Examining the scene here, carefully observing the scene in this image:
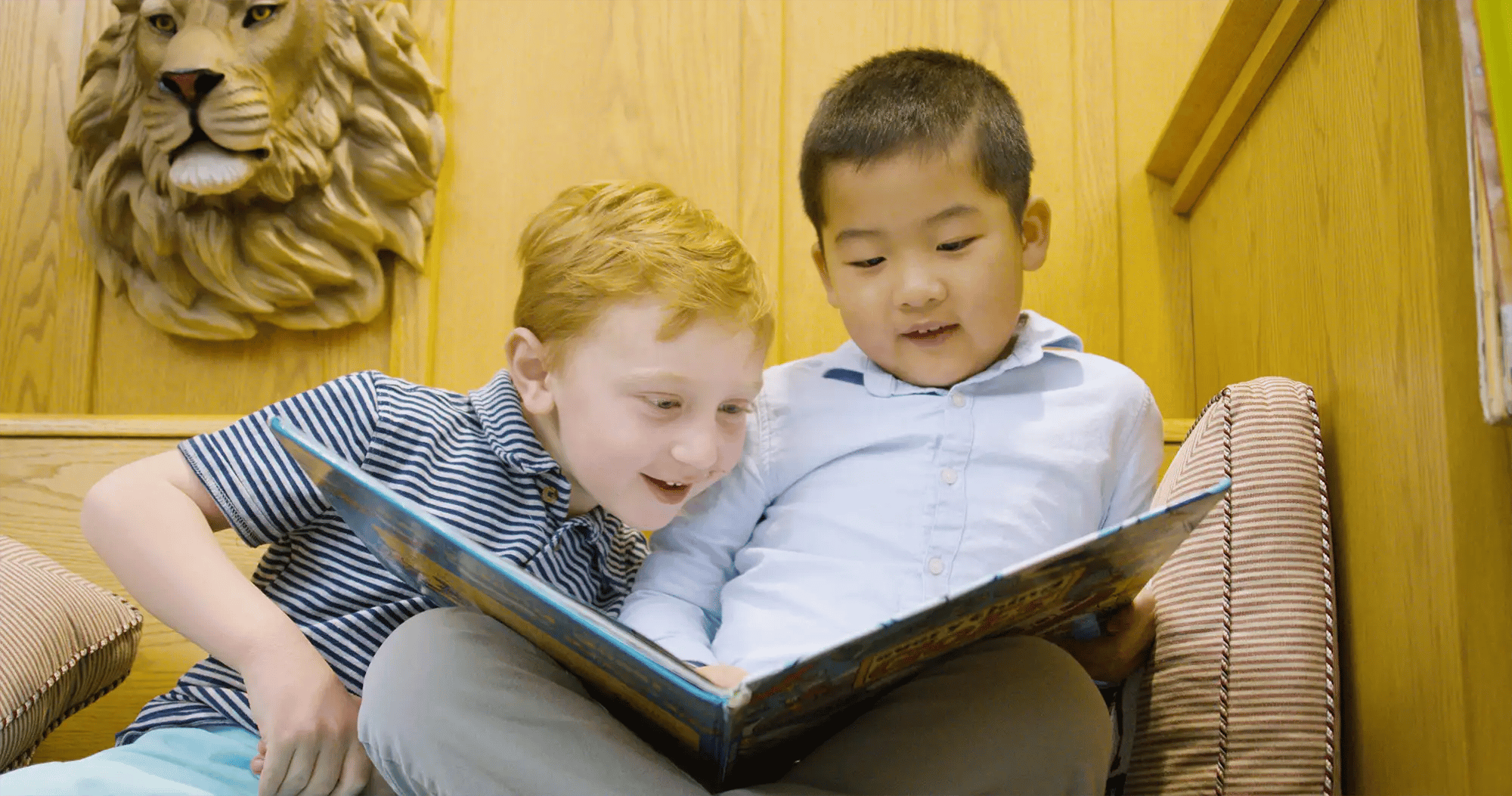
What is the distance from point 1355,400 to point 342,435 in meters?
0.73

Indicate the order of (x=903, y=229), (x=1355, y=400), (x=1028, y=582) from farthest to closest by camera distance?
1. (x=903, y=229)
2. (x=1355, y=400)
3. (x=1028, y=582)

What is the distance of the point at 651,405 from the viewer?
2.80 feet

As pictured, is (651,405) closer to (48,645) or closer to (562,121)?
(48,645)

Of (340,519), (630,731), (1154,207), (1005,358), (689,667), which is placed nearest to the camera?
(689,667)

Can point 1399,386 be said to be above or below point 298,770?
above

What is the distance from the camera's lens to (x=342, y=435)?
88 cm

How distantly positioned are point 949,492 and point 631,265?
1.02 feet

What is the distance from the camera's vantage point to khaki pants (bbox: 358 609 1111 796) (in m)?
0.63

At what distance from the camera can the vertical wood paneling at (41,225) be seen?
60.2 inches

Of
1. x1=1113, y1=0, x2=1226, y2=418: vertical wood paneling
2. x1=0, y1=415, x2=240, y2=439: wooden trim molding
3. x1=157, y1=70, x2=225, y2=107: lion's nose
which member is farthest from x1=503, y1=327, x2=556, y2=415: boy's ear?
x1=1113, y1=0, x2=1226, y2=418: vertical wood paneling

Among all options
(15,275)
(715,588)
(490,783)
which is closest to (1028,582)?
(490,783)

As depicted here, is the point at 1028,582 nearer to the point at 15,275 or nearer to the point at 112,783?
the point at 112,783

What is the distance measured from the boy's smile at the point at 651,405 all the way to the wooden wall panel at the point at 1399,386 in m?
0.43

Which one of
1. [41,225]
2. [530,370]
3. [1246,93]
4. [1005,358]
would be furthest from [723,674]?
[41,225]
